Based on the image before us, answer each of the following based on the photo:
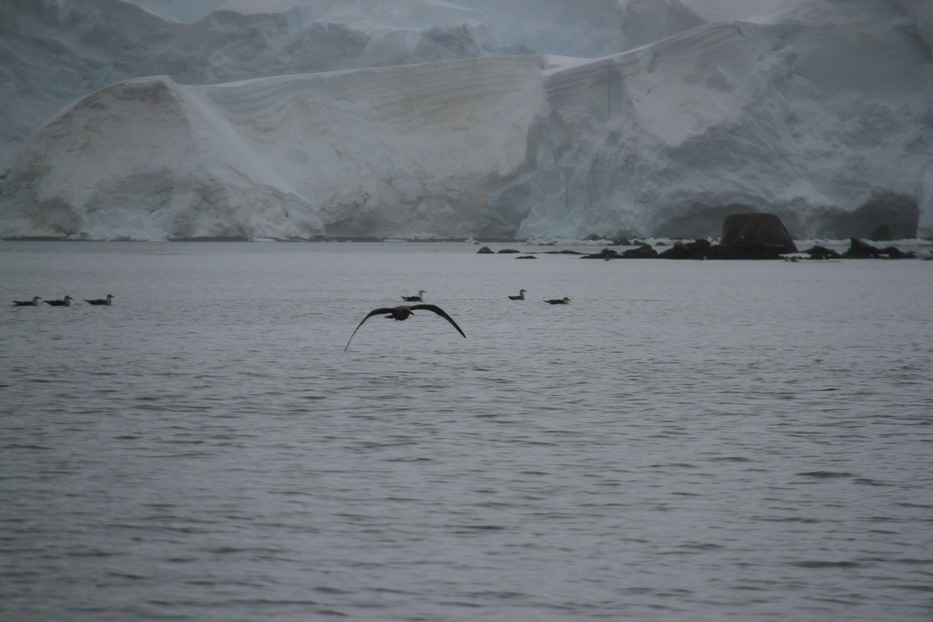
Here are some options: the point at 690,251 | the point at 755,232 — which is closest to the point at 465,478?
the point at 690,251

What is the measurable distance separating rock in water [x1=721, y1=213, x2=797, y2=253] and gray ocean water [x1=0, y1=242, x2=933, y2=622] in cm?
2963

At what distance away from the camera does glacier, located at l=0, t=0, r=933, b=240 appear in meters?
51.4

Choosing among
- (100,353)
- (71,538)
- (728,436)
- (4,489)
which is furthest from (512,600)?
(100,353)

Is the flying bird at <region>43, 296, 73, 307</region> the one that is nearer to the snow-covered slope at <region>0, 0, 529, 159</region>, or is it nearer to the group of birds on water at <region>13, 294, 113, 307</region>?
the group of birds on water at <region>13, 294, 113, 307</region>

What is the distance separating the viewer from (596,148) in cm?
5322

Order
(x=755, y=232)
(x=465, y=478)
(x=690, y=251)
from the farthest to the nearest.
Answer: (x=755, y=232) → (x=690, y=251) → (x=465, y=478)

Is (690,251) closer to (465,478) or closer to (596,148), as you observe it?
(596,148)

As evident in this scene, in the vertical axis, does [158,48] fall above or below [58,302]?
above

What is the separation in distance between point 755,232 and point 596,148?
13.0 meters

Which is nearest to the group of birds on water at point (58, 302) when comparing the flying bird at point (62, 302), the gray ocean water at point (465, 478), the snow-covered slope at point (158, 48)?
the flying bird at point (62, 302)

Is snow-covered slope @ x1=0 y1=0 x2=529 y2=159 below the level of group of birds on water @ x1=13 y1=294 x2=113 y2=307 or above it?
above

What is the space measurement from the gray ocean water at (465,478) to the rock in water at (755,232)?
29.6 m

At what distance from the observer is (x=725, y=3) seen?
63.3 m

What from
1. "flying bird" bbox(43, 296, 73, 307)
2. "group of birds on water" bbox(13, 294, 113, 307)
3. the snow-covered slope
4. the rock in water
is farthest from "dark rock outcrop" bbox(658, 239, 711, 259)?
the snow-covered slope
